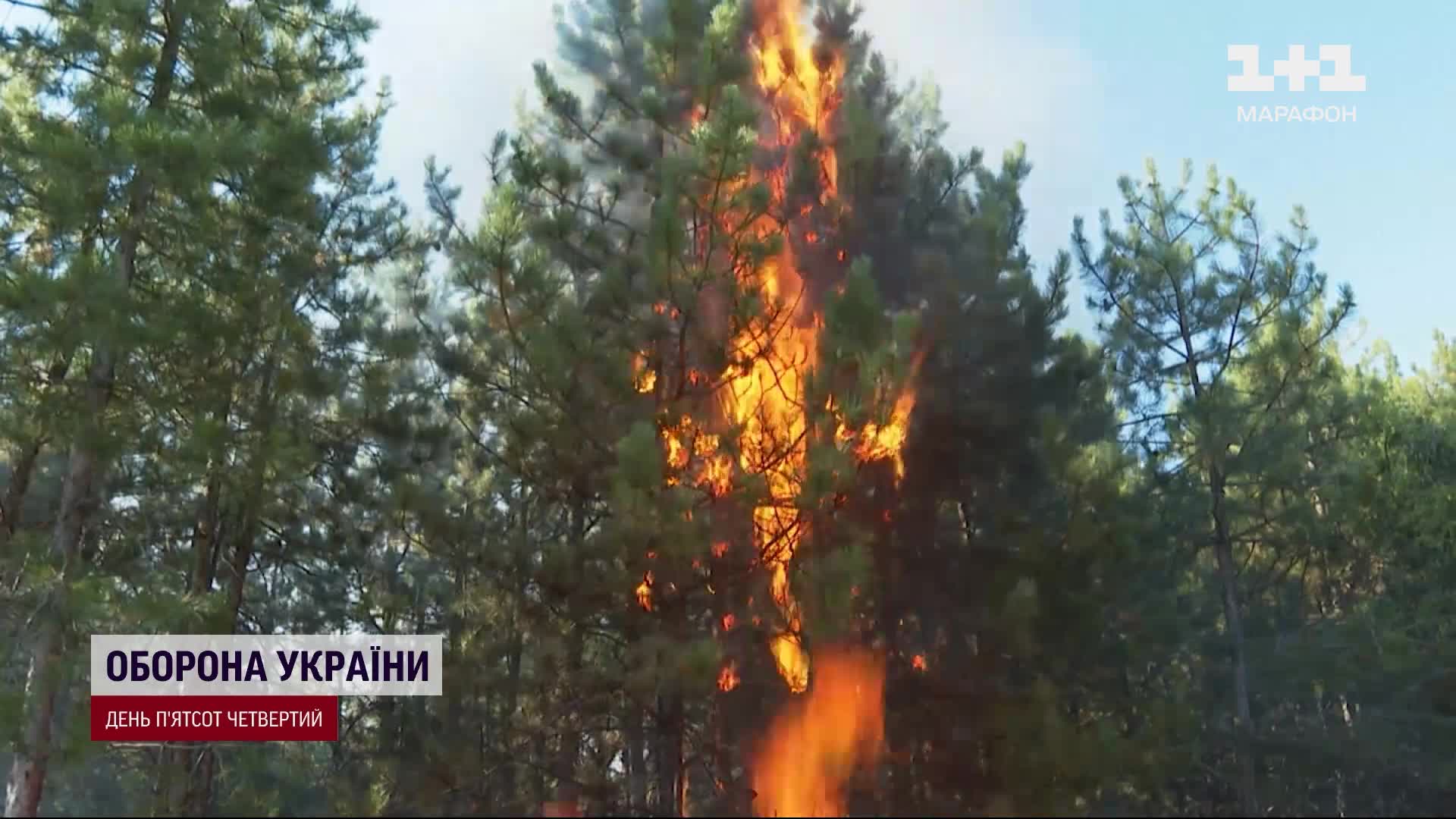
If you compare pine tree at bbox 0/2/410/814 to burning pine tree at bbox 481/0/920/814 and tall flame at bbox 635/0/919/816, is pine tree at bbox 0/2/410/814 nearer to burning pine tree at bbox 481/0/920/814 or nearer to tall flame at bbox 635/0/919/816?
burning pine tree at bbox 481/0/920/814

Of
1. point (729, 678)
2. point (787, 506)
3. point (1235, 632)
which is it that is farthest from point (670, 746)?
point (1235, 632)

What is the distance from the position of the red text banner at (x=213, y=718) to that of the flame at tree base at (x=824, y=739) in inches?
137

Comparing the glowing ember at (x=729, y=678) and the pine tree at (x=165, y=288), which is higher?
the pine tree at (x=165, y=288)

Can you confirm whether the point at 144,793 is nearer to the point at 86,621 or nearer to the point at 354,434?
the point at 86,621

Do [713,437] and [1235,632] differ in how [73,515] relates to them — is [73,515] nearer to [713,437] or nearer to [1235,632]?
[713,437]

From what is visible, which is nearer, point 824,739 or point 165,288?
point 824,739

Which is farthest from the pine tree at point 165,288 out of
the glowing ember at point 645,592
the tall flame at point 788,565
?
the tall flame at point 788,565

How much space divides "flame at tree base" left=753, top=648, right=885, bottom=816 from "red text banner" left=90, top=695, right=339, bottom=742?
3.48 metres

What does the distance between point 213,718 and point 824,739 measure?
4.42 m

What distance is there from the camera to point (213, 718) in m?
8.11

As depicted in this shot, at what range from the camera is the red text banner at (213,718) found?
758 cm

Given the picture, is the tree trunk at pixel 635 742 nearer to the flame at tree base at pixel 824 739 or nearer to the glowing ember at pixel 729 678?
the glowing ember at pixel 729 678

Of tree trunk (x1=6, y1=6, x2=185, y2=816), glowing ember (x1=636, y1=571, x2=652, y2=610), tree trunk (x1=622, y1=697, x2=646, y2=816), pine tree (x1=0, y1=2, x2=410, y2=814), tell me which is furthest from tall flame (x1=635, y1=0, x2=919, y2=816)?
tree trunk (x1=6, y1=6, x2=185, y2=816)

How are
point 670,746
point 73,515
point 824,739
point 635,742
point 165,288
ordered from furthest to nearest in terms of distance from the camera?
point 635,742
point 165,288
point 670,746
point 824,739
point 73,515
